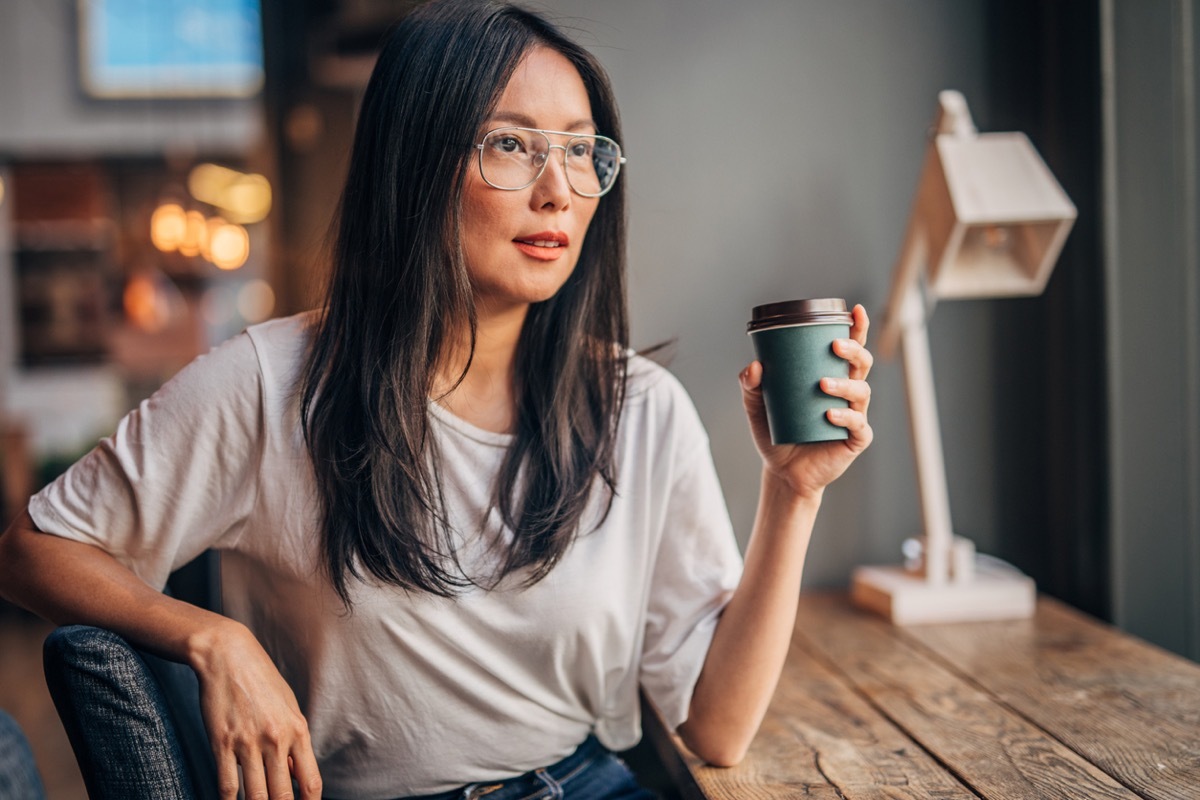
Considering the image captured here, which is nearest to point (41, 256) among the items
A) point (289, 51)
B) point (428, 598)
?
point (289, 51)

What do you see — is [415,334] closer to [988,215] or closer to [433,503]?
[433,503]

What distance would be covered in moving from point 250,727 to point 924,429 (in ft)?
3.80

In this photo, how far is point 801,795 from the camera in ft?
3.29

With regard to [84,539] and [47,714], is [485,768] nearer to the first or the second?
[84,539]

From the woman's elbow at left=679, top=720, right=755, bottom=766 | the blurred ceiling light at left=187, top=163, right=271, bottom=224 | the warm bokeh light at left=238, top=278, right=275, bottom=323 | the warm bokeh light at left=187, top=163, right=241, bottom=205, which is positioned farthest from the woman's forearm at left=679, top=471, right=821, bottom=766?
the warm bokeh light at left=238, top=278, right=275, bottom=323

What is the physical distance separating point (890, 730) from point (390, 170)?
2.89 ft

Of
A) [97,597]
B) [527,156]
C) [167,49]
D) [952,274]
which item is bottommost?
[97,597]

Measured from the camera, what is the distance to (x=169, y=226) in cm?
550

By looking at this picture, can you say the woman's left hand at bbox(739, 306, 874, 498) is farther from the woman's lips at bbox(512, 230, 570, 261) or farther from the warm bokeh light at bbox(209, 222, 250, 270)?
the warm bokeh light at bbox(209, 222, 250, 270)

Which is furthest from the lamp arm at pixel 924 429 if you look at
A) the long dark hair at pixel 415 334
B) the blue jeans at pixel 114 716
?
the blue jeans at pixel 114 716

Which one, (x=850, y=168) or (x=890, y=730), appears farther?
(x=850, y=168)

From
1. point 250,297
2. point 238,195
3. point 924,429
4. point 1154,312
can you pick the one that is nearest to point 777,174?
point 924,429

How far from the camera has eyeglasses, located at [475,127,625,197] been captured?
1.10 meters

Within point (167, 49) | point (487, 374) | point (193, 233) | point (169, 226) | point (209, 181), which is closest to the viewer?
point (487, 374)
